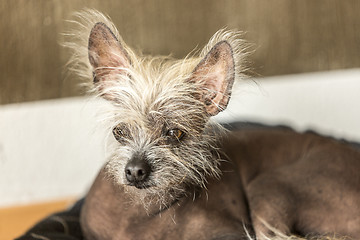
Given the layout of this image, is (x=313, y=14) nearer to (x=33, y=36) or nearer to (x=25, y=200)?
(x=33, y=36)

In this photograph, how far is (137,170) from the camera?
A: 45.5 inches

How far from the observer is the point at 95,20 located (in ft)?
4.44

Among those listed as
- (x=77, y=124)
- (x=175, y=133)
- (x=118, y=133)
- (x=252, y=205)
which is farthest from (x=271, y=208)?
(x=77, y=124)

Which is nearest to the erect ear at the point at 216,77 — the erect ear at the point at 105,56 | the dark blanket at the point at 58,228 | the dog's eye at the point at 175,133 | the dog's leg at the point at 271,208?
the dog's eye at the point at 175,133

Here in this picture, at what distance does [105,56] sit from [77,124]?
1055 mm

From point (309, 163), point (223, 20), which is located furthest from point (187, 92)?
point (223, 20)

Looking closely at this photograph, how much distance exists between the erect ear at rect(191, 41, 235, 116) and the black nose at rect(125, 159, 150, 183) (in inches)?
10.5

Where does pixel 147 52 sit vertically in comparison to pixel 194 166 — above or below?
above

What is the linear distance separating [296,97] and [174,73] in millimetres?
1262

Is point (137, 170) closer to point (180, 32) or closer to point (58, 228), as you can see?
point (58, 228)

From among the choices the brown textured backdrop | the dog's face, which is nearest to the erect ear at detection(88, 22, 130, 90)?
the dog's face

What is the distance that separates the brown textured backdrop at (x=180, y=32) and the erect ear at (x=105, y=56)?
81 centimetres

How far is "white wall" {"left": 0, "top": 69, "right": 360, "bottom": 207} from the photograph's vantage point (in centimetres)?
225

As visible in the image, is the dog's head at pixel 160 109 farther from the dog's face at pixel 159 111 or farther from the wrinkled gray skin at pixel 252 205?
the wrinkled gray skin at pixel 252 205
